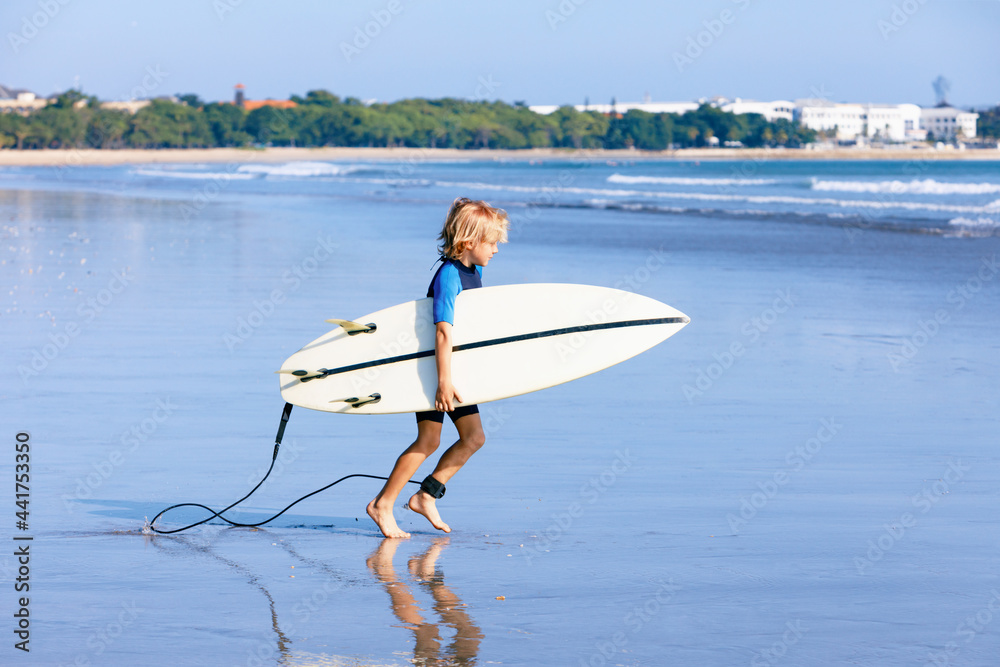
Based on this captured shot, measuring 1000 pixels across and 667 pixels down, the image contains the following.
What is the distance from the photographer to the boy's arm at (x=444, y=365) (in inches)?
173

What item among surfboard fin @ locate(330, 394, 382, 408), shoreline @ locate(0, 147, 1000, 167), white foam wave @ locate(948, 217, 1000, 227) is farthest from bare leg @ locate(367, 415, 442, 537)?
shoreline @ locate(0, 147, 1000, 167)

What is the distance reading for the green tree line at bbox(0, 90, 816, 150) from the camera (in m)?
134

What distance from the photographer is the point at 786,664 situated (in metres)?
3.20

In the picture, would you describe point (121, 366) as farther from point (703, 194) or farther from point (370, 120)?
point (370, 120)

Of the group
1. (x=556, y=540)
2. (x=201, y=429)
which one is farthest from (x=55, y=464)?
(x=556, y=540)

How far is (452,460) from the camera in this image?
4.55 metres

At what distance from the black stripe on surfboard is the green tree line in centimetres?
13481

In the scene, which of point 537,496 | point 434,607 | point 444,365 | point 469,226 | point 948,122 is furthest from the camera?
point 948,122

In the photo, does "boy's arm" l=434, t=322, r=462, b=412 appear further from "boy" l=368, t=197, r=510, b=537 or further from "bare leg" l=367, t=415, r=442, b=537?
"bare leg" l=367, t=415, r=442, b=537

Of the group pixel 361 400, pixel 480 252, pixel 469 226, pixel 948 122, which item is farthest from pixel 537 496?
pixel 948 122

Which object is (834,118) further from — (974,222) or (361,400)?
(361,400)

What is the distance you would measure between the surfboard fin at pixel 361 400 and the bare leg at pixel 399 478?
25 centimetres

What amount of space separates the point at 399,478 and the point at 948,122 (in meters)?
201

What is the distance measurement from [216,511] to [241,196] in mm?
32577
